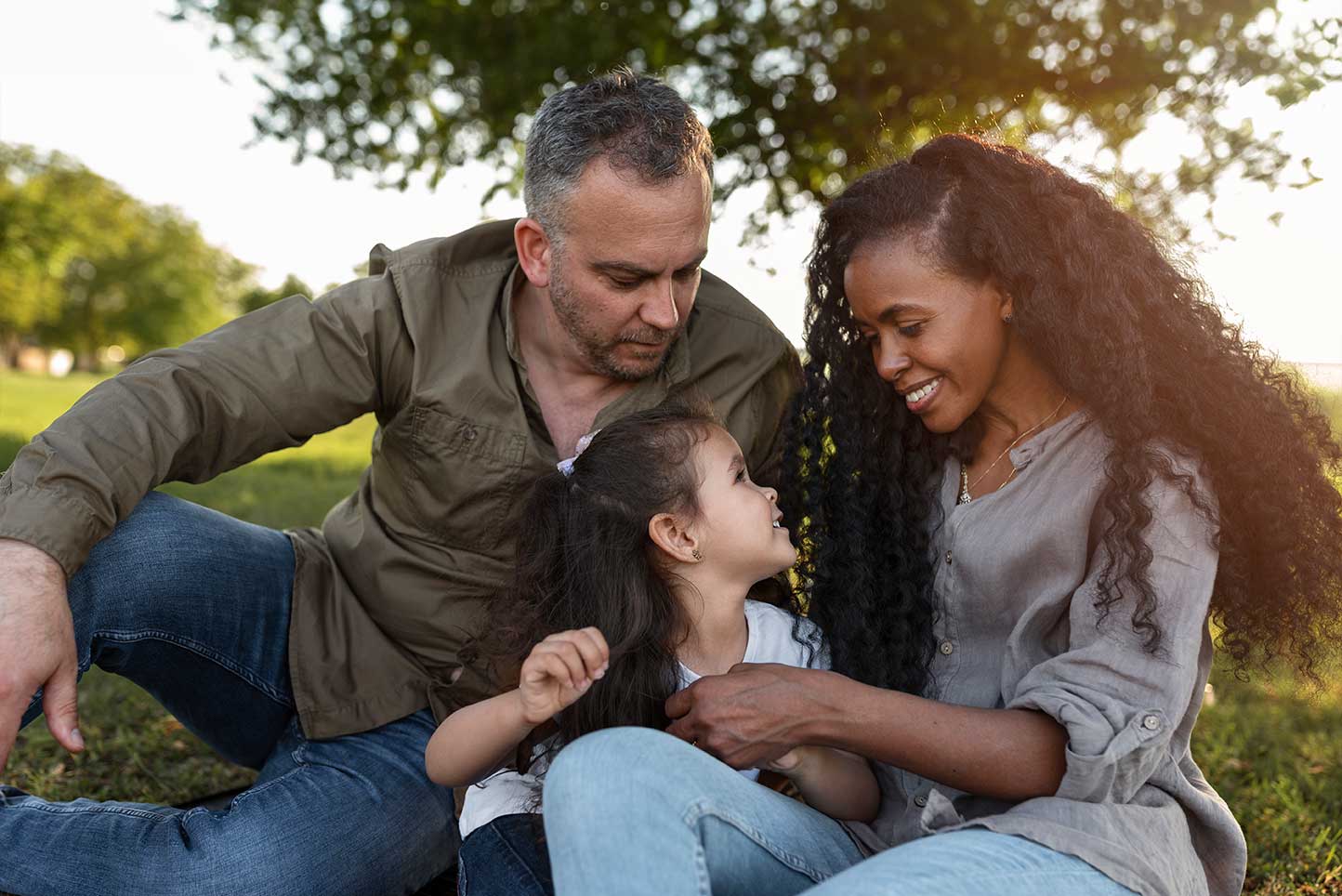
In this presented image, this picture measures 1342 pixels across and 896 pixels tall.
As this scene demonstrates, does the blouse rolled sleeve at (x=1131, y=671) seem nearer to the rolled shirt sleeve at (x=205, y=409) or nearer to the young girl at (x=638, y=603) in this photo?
the young girl at (x=638, y=603)

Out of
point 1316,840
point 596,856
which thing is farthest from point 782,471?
point 1316,840

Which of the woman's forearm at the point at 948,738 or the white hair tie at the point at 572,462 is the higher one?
the white hair tie at the point at 572,462

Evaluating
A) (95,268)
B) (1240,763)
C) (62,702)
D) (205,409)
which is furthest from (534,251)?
(95,268)

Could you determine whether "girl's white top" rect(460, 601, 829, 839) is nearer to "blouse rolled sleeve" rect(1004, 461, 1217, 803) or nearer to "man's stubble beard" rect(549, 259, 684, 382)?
"blouse rolled sleeve" rect(1004, 461, 1217, 803)

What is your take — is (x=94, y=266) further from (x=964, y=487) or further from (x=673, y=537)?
(x=964, y=487)

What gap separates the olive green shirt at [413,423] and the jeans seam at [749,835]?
1.15m

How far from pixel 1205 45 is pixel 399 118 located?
3810 millimetres

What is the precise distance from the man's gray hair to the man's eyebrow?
0.64 ft

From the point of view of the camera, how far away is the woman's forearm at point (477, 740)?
87.6 inches

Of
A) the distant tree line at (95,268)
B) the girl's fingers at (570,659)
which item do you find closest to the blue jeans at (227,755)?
the girl's fingers at (570,659)

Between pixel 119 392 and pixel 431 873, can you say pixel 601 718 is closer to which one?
pixel 431 873

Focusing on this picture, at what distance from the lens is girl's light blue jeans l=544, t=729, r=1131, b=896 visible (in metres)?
1.85

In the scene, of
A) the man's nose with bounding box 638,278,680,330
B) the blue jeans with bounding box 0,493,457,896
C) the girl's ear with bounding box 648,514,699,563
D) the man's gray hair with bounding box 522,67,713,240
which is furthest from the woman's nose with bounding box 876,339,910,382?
the blue jeans with bounding box 0,493,457,896

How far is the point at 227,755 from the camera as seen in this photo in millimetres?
3395
